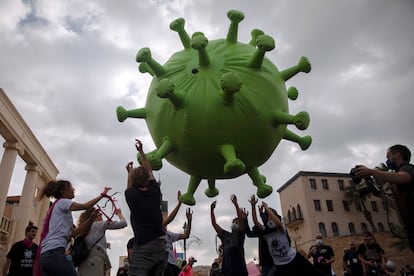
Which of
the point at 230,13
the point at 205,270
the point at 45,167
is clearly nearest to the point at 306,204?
the point at 205,270

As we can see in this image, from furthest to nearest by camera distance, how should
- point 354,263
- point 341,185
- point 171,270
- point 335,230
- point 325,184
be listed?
point 341,185 < point 325,184 < point 335,230 < point 354,263 < point 171,270

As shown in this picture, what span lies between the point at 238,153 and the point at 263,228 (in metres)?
2.77

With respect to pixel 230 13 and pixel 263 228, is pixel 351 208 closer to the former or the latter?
pixel 263 228

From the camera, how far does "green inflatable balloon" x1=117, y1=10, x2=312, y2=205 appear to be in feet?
→ 9.93

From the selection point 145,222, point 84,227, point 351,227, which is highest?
point 351,227

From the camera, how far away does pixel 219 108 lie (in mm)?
3020

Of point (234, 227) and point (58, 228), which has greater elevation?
point (234, 227)

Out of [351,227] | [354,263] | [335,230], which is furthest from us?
[351,227]

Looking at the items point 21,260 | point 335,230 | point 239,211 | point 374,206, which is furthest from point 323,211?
point 21,260

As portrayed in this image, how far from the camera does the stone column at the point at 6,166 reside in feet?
51.5

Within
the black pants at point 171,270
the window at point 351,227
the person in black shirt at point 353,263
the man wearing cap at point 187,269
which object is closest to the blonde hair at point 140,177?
the black pants at point 171,270

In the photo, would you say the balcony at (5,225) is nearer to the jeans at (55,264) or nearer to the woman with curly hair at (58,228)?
the woman with curly hair at (58,228)

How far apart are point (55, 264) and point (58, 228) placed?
38cm

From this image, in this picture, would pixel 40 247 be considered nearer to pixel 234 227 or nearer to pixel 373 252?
pixel 234 227
